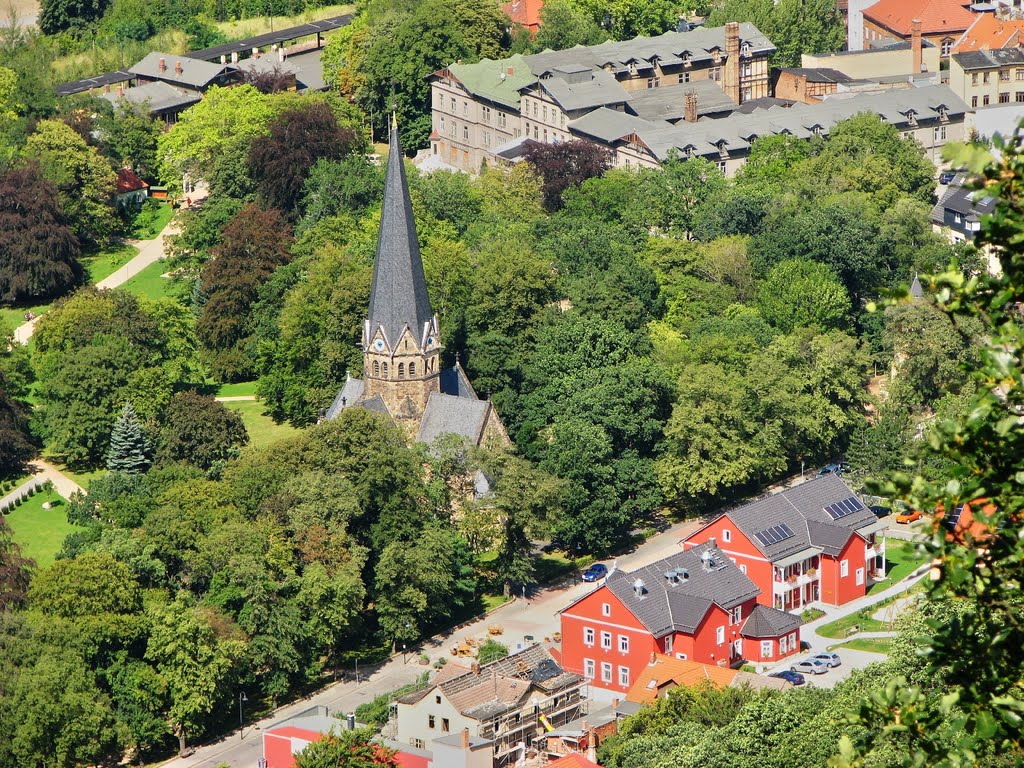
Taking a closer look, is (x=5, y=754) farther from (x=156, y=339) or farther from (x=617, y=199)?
(x=617, y=199)

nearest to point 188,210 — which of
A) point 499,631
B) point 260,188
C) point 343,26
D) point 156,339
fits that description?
point 260,188

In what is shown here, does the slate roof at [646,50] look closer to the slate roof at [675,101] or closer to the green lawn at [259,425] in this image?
the slate roof at [675,101]

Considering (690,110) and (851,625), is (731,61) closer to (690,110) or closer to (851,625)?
(690,110)

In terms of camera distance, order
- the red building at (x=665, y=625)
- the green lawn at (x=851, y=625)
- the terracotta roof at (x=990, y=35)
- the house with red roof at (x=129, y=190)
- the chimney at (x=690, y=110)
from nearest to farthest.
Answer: the red building at (x=665, y=625) → the green lawn at (x=851, y=625) → the chimney at (x=690, y=110) → the house with red roof at (x=129, y=190) → the terracotta roof at (x=990, y=35)

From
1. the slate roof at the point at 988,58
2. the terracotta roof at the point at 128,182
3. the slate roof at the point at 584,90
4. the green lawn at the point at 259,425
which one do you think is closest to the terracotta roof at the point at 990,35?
the slate roof at the point at 988,58

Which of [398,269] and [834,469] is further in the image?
[834,469]

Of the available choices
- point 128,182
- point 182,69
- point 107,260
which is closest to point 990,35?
point 182,69

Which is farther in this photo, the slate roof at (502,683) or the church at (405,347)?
the church at (405,347)
